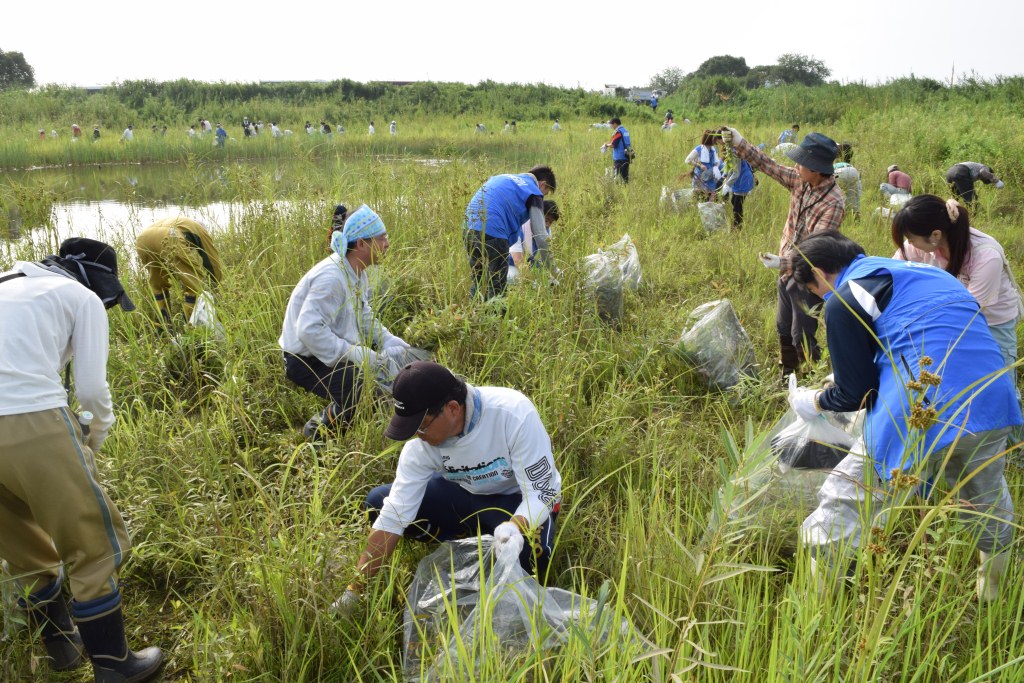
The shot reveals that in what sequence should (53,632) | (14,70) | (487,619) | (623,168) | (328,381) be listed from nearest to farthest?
(487,619) → (53,632) → (328,381) → (623,168) → (14,70)

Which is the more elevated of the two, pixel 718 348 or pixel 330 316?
pixel 330 316

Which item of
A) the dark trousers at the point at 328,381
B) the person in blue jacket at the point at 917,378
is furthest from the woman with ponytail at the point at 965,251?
the dark trousers at the point at 328,381

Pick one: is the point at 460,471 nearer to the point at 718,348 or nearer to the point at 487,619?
the point at 487,619

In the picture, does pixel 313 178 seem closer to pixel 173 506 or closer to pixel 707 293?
pixel 707 293

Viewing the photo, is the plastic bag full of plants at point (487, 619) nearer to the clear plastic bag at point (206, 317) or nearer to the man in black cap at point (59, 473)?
the man in black cap at point (59, 473)

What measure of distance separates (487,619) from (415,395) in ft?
2.32

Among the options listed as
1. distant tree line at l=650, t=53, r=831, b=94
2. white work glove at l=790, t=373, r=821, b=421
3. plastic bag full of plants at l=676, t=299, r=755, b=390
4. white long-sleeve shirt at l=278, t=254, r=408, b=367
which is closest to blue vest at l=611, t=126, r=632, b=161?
plastic bag full of plants at l=676, t=299, r=755, b=390

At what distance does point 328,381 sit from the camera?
9.98 feet

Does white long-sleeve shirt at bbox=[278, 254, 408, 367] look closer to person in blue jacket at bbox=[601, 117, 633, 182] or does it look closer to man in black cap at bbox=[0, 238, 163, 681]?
man in black cap at bbox=[0, 238, 163, 681]

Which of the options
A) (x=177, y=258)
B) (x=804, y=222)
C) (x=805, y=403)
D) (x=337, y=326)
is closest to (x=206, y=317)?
(x=177, y=258)

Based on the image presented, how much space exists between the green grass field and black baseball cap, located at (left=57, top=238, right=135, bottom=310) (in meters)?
0.59

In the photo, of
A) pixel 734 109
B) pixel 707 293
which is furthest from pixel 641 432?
pixel 734 109

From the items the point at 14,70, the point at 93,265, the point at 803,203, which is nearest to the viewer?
the point at 93,265

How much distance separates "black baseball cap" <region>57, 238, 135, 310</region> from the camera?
6.98ft
